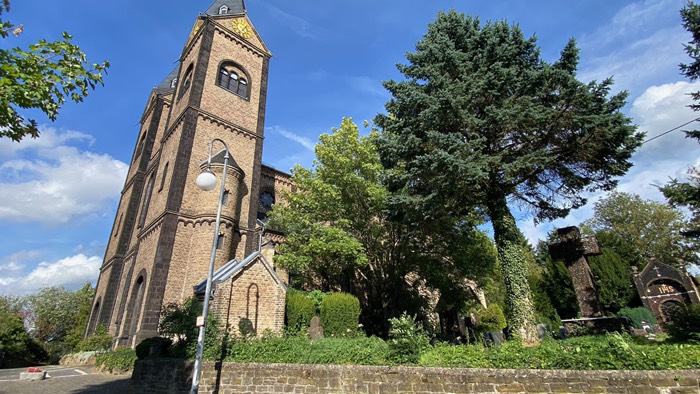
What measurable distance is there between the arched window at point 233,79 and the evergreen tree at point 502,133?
608 inches

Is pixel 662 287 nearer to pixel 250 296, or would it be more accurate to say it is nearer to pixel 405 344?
pixel 405 344

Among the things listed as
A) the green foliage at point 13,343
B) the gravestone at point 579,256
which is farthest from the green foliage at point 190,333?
the green foliage at point 13,343

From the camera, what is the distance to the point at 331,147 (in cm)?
1909

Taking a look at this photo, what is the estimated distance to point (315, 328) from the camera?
14.7 m

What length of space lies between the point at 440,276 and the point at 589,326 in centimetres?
769

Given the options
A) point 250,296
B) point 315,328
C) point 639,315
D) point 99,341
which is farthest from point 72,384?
point 639,315

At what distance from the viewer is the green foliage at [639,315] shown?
75.5 ft

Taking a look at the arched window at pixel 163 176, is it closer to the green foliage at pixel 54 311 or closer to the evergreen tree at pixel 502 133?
the evergreen tree at pixel 502 133

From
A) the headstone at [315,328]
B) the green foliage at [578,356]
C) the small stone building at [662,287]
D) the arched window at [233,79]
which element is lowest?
the green foliage at [578,356]

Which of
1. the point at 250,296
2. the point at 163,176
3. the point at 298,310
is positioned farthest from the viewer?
the point at 163,176

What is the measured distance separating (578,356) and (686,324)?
158 inches

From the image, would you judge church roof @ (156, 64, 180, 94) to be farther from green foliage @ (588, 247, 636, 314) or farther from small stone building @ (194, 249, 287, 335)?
green foliage @ (588, 247, 636, 314)

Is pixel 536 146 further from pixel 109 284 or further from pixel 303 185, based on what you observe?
pixel 109 284

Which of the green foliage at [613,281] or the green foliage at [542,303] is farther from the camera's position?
the green foliage at [542,303]
